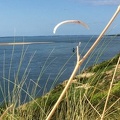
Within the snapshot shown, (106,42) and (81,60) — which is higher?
(81,60)

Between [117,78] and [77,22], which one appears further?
[117,78]

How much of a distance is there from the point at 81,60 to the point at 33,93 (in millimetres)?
Answer: 2026

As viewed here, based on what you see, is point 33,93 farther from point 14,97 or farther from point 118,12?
point 118,12

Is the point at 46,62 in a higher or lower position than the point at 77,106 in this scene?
higher

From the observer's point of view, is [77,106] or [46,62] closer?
[77,106]

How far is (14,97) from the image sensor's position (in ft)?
8.12

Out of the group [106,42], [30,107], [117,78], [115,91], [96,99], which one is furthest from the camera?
[117,78]

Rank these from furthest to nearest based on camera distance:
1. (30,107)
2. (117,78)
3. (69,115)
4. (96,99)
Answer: (117,78)
(96,99)
(30,107)
(69,115)

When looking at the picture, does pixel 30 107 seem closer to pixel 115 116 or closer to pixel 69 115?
pixel 69 115

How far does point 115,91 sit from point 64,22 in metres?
4.93

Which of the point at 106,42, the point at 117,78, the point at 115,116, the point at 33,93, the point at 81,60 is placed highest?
the point at 81,60

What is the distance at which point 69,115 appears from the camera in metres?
2.64

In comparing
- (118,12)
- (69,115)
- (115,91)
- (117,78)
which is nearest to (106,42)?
(69,115)

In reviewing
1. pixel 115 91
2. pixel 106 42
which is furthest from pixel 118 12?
pixel 115 91
